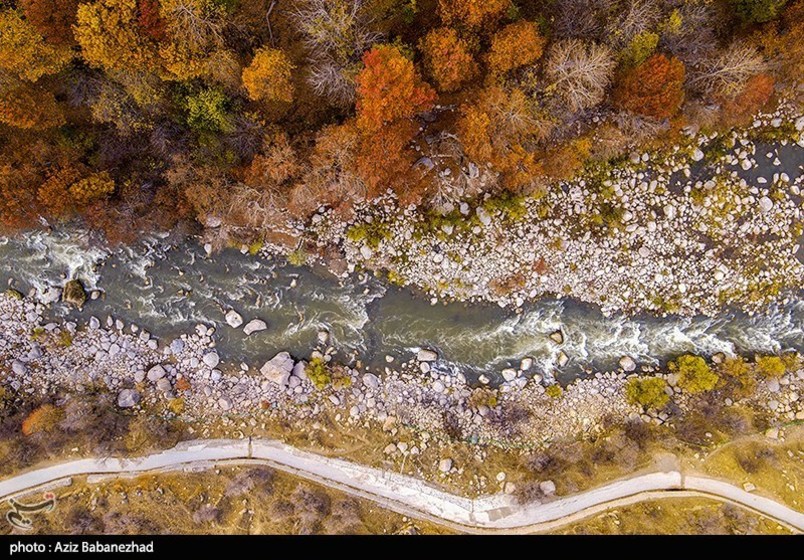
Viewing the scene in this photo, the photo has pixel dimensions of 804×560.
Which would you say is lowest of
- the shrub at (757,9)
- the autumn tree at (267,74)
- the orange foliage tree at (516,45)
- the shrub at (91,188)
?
the shrub at (91,188)

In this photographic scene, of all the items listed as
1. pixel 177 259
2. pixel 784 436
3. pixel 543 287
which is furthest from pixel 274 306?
pixel 784 436

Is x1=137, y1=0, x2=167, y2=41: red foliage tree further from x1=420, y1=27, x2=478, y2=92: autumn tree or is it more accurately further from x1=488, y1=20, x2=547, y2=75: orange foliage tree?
x1=488, y1=20, x2=547, y2=75: orange foliage tree

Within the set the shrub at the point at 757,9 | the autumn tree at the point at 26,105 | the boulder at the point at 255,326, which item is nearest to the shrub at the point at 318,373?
the boulder at the point at 255,326

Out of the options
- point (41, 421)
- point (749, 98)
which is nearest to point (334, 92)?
point (749, 98)

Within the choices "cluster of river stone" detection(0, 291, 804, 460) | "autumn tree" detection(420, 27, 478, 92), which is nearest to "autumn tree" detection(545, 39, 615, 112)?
"autumn tree" detection(420, 27, 478, 92)

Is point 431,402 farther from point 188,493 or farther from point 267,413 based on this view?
point 188,493

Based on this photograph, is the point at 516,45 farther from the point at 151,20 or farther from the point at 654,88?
the point at 151,20

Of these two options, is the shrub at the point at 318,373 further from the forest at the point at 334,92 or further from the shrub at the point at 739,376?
the shrub at the point at 739,376
